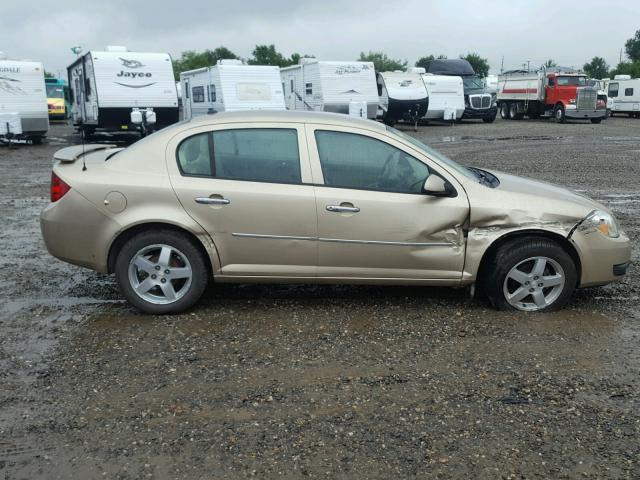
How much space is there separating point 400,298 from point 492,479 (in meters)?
2.60

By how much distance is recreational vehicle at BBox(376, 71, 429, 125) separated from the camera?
27672mm

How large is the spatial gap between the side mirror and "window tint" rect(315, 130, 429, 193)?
0.28ft

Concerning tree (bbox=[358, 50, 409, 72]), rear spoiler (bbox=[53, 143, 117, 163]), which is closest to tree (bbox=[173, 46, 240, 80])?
tree (bbox=[358, 50, 409, 72])

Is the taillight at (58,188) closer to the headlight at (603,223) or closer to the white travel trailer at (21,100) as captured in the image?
the headlight at (603,223)

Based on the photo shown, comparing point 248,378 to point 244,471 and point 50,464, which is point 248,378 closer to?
point 244,471

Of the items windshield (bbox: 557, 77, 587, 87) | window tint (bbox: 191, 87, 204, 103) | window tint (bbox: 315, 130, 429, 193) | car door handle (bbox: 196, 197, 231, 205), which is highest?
windshield (bbox: 557, 77, 587, 87)

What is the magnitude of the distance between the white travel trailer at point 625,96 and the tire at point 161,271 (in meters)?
38.3

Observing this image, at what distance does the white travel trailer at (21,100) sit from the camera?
20125 millimetres

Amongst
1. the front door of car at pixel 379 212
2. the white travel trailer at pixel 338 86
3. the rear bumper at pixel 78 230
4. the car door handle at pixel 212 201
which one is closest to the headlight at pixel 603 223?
the front door of car at pixel 379 212

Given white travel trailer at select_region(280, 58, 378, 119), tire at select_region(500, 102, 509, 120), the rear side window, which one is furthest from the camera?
tire at select_region(500, 102, 509, 120)

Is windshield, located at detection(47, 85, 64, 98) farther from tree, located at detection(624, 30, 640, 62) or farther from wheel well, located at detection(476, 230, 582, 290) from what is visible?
tree, located at detection(624, 30, 640, 62)

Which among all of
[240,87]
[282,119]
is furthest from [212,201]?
[240,87]

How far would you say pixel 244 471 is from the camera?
3.09 metres

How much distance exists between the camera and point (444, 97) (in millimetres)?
30438
